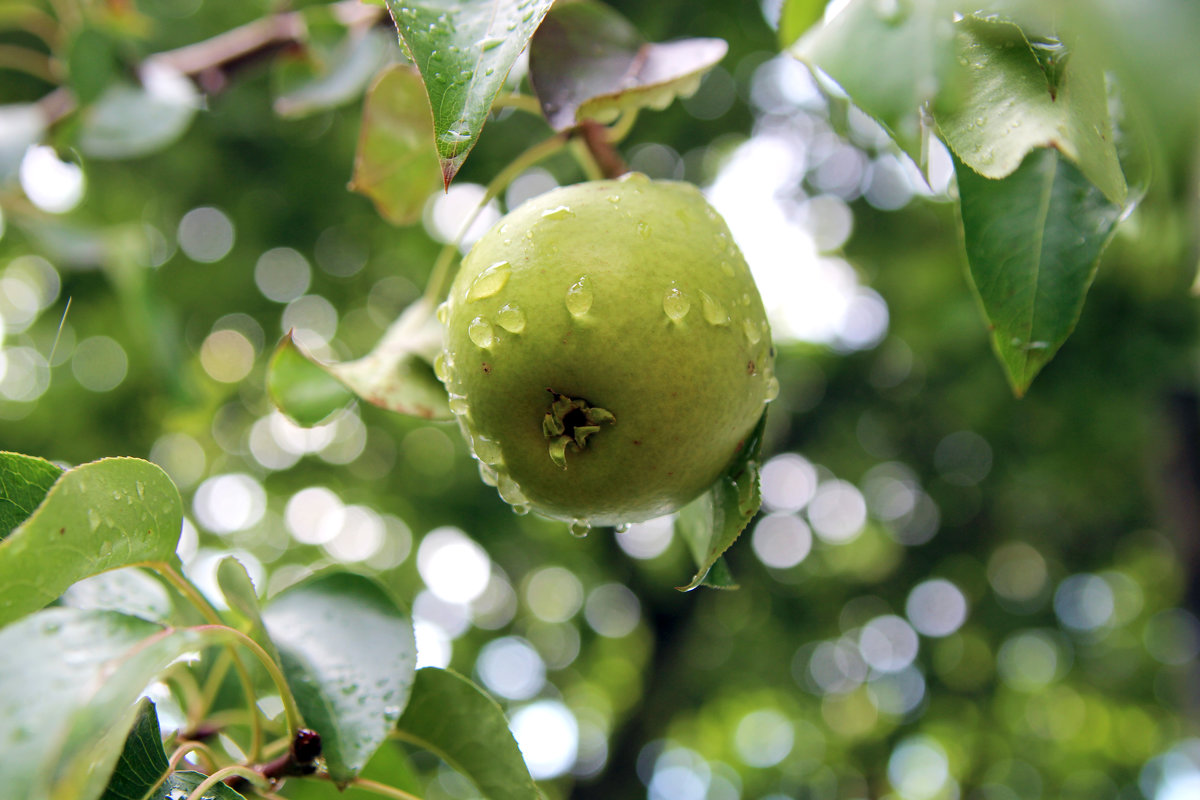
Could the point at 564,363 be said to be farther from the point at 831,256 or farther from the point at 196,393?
the point at 831,256

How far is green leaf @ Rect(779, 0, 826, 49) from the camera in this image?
2.78ft

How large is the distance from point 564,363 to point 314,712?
1.18 feet

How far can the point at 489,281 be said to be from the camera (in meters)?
0.66

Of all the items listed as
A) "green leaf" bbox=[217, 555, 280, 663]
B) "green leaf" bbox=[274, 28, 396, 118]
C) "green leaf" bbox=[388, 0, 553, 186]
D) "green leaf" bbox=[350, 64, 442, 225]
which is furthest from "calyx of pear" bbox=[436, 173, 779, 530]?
"green leaf" bbox=[274, 28, 396, 118]

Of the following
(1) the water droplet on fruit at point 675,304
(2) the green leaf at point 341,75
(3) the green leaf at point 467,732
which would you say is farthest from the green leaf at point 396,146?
(2) the green leaf at point 341,75

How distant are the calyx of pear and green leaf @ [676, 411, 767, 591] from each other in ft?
0.06

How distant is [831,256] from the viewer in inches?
190

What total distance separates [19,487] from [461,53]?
47 cm

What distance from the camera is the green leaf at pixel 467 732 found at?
796 millimetres

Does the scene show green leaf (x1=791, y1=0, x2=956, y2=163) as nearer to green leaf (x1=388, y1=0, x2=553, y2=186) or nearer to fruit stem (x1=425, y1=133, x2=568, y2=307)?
green leaf (x1=388, y1=0, x2=553, y2=186)

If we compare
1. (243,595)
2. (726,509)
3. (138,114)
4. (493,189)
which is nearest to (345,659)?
(243,595)

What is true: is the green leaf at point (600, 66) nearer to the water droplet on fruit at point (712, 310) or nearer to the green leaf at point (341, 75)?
the water droplet on fruit at point (712, 310)

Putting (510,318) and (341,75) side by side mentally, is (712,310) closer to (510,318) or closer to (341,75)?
(510,318)

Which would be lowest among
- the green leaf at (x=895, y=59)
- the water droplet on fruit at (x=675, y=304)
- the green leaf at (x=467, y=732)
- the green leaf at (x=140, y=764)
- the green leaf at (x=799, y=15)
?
the green leaf at (x=467, y=732)
